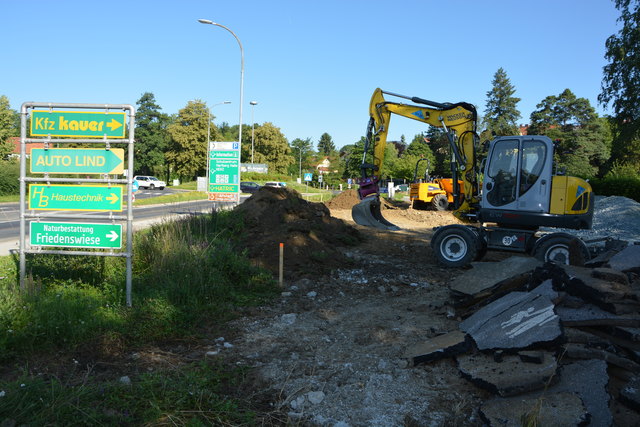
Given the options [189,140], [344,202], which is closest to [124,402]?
[344,202]

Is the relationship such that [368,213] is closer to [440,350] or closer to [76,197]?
[76,197]

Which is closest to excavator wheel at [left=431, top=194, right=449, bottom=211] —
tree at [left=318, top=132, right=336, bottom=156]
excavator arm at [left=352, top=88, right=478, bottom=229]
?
excavator arm at [left=352, top=88, right=478, bottom=229]

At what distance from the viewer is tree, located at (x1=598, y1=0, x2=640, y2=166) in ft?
89.4

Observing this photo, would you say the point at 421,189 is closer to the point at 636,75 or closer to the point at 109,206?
the point at 636,75

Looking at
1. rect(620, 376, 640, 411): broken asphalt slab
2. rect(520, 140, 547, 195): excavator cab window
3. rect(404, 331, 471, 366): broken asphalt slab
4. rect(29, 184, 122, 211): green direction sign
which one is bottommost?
rect(404, 331, 471, 366): broken asphalt slab

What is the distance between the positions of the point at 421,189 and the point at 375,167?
42.0ft

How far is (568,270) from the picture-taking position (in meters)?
5.94

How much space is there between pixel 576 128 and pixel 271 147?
43.9 meters

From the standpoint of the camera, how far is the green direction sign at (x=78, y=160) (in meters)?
6.70

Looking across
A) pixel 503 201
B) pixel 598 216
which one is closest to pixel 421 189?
pixel 598 216

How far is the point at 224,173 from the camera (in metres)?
16.3

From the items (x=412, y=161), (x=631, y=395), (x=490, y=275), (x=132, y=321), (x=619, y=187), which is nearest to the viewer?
(x=631, y=395)

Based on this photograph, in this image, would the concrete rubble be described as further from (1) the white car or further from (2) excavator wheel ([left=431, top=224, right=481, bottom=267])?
(1) the white car

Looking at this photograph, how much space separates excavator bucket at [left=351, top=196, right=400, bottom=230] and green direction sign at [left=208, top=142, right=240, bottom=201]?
423 cm
